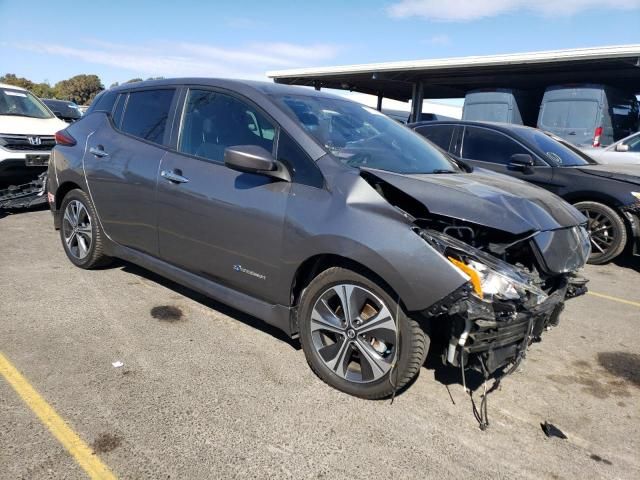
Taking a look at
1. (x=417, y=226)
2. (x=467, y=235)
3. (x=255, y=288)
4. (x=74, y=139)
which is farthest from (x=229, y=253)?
(x=74, y=139)

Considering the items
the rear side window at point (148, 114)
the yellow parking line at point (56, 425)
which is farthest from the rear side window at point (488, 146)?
the yellow parking line at point (56, 425)

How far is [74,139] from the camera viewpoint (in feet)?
15.1

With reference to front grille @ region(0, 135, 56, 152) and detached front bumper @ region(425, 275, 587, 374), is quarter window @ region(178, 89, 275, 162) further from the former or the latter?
front grille @ region(0, 135, 56, 152)

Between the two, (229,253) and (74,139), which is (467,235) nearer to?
(229,253)

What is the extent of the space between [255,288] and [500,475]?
5.60 ft

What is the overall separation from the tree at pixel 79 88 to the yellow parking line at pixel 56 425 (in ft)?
245

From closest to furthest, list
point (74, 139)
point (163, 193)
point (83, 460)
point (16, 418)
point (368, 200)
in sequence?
point (83, 460) < point (16, 418) < point (368, 200) < point (163, 193) < point (74, 139)

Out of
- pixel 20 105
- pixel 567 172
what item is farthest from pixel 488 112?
pixel 20 105

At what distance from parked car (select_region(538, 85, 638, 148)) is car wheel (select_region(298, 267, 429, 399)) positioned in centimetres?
1092

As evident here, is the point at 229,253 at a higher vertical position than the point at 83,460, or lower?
higher

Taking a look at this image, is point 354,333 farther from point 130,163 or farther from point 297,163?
point 130,163

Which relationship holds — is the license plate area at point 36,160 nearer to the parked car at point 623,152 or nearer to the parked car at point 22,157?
the parked car at point 22,157

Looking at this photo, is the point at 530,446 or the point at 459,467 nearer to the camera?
the point at 459,467

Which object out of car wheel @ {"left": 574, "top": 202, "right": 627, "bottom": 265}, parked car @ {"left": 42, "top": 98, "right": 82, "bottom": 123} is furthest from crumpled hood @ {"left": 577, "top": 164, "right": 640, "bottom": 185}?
parked car @ {"left": 42, "top": 98, "right": 82, "bottom": 123}
